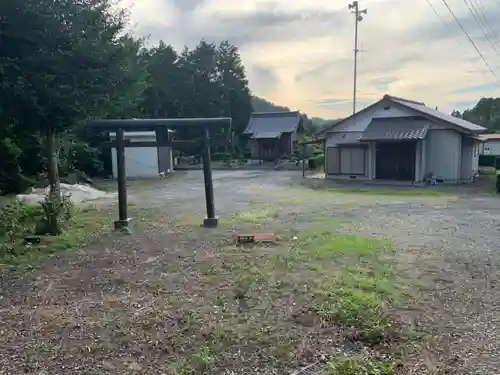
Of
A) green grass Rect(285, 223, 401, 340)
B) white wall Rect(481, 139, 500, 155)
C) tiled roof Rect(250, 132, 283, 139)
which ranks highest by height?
tiled roof Rect(250, 132, 283, 139)

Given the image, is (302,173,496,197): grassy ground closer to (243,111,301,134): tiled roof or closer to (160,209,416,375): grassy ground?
(160,209,416,375): grassy ground

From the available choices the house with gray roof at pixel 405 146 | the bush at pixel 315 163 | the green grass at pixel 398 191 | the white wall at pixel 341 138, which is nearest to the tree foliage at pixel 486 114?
the bush at pixel 315 163

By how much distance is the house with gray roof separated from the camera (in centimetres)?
1650

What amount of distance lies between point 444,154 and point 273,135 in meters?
15.8

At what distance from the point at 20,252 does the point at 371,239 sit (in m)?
5.21

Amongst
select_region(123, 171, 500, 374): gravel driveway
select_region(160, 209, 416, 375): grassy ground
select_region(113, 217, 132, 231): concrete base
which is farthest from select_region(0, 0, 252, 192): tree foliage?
select_region(123, 171, 500, 374): gravel driveway

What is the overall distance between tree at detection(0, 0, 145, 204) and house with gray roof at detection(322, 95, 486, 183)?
40.5 feet

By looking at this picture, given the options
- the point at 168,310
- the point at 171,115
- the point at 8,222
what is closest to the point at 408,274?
the point at 168,310

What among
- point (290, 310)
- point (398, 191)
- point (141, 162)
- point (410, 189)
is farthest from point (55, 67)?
point (141, 162)

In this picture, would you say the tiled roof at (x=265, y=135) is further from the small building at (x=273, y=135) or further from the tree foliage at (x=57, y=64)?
the tree foliage at (x=57, y=64)

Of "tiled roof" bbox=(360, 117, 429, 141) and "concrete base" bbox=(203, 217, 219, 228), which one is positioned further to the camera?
"tiled roof" bbox=(360, 117, 429, 141)

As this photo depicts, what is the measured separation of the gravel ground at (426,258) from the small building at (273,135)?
18523 millimetres

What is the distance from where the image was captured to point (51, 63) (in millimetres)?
6152

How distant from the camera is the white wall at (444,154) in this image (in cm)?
1644
